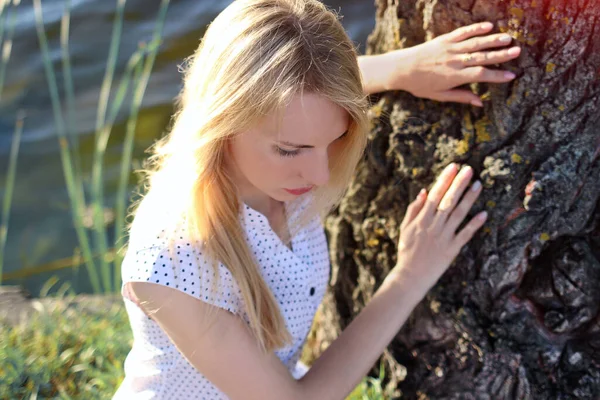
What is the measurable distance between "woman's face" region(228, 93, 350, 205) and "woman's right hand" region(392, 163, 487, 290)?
1.03ft

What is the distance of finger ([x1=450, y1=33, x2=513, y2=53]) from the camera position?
1.58 meters

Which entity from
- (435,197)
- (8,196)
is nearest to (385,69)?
(435,197)

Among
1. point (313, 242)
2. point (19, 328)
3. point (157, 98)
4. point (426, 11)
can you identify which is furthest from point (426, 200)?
point (157, 98)

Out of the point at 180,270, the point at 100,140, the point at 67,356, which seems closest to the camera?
the point at 180,270

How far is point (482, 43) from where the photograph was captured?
1.60 metres

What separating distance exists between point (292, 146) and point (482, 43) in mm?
492

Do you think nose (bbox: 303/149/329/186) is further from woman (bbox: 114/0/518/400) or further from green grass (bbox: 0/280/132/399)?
green grass (bbox: 0/280/132/399)

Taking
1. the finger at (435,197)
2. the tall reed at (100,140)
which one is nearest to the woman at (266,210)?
the finger at (435,197)

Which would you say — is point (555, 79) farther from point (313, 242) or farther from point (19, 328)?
point (19, 328)

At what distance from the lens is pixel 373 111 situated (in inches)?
75.7

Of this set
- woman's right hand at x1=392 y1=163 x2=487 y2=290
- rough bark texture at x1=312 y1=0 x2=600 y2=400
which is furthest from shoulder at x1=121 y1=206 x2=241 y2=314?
rough bark texture at x1=312 y1=0 x2=600 y2=400

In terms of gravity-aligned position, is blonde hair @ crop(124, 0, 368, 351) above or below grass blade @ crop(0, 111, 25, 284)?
above

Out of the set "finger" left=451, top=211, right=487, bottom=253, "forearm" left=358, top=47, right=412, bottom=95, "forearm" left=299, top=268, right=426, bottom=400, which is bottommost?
"forearm" left=299, top=268, right=426, bottom=400

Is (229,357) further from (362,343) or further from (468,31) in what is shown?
(468,31)
